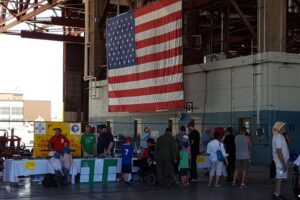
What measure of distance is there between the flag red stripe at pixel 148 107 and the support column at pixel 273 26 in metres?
5.35

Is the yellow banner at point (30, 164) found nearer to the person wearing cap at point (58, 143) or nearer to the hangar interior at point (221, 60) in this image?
the person wearing cap at point (58, 143)

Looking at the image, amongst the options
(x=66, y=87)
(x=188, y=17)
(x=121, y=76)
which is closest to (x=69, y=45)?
(x=66, y=87)

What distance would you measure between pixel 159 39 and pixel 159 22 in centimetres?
87

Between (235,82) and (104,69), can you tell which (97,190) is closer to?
(235,82)

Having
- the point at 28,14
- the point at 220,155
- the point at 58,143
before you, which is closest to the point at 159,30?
the point at 58,143

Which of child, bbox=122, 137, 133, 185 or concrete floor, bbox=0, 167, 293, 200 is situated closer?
Result: concrete floor, bbox=0, 167, 293, 200

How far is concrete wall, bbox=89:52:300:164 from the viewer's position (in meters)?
22.8

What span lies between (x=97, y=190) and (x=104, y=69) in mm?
22699

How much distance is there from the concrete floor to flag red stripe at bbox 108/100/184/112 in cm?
1021

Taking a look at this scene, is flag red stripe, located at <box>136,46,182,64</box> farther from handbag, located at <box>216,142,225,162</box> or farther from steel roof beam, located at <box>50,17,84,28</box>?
steel roof beam, located at <box>50,17,84,28</box>

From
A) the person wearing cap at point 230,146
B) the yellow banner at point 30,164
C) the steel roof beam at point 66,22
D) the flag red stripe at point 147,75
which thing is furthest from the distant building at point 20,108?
the person wearing cap at point 230,146

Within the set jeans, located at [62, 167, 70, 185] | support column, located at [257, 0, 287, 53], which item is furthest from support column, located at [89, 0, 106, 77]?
jeans, located at [62, 167, 70, 185]

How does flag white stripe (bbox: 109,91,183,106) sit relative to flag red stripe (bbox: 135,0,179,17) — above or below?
below

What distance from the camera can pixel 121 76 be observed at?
106 ft
